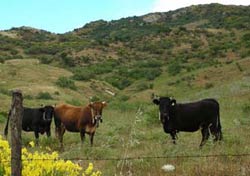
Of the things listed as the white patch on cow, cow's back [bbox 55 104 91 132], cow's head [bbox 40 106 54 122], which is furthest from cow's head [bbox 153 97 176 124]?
cow's head [bbox 40 106 54 122]

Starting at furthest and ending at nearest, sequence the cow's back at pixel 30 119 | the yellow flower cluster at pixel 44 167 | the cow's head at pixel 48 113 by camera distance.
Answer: the cow's back at pixel 30 119
the cow's head at pixel 48 113
the yellow flower cluster at pixel 44 167

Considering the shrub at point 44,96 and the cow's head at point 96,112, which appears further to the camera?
the shrub at point 44,96

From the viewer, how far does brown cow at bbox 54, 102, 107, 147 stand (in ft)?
49.9

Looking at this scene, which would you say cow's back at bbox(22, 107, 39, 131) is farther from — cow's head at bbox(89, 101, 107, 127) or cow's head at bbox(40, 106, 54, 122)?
cow's head at bbox(89, 101, 107, 127)

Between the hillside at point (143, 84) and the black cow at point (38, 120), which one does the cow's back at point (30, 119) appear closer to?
the black cow at point (38, 120)

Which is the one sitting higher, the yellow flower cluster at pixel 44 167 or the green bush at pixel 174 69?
the green bush at pixel 174 69

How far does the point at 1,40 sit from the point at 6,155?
68.9m

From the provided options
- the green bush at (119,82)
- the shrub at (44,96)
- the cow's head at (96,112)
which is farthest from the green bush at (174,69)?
the cow's head at (96,112)

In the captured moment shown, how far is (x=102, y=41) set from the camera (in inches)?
2633

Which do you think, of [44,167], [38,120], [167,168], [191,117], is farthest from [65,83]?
[44,167]

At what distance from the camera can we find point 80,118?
51.2ft

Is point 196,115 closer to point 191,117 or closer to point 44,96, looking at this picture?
point 191,117

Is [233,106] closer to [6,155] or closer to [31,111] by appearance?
[31,111]

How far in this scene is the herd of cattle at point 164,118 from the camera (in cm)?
1365
